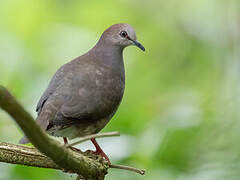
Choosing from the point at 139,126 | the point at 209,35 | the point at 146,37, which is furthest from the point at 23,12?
the point at 139,126

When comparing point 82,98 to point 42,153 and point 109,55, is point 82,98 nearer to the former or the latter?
point 109,55

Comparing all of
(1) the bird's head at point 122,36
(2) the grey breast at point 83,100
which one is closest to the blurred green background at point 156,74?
(2) the grey breast at point 83,100

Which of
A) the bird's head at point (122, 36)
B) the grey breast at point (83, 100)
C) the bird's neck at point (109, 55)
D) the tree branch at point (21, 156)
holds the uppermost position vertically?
the bird's head at point (122, 36)

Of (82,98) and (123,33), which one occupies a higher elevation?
(123,33)

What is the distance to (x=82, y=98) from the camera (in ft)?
12.5

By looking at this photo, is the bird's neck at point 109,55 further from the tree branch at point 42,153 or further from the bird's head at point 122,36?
the tree branch at point 42,153

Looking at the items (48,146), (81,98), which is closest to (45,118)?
(81,98)

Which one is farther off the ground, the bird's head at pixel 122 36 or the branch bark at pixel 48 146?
the bird's head at pixel 122 36

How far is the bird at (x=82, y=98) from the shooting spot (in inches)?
147

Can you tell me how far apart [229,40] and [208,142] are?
3206 millimetres

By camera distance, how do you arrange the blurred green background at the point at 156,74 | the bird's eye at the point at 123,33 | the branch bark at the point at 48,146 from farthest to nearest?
the bird's eye at the point at 123,33, the blurred green background at the point at 156,74, the branch bark at the point at 48,146

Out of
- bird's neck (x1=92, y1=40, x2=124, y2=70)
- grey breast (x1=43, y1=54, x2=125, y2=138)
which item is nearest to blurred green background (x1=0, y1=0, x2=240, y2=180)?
grey breast (x1=43, y1=54, x2=125, y2=138)

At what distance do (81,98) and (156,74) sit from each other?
14.0 ft

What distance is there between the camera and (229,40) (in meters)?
7.33
